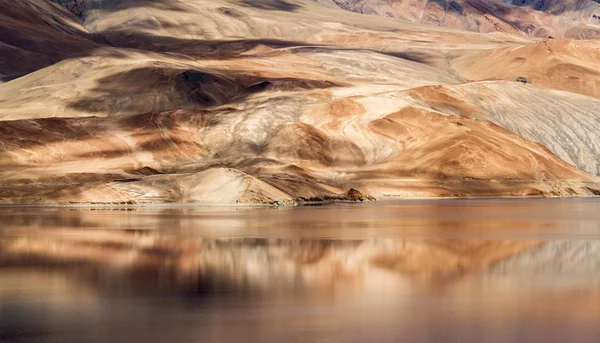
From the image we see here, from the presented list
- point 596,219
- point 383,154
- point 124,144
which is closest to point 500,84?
point 383,154

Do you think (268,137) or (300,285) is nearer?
(300,285)

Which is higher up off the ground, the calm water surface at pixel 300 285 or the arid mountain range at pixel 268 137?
the arid mountain range at pixel 268 137

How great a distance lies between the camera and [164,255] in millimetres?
36844

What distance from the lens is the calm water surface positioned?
21.3 metres

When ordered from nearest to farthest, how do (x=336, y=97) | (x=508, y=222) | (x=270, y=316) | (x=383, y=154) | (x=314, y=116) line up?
(x=270, y=316) < (x=508, y=222) < (x=383, y=154) < (x=314, y=116) < (x=336, y=97)

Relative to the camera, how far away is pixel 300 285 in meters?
28.4

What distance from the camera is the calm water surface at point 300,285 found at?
70.0 ft

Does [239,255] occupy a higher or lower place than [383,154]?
lower

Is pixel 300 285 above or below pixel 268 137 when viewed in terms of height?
below

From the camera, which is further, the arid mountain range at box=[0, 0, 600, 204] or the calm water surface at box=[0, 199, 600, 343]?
the arid mountain range at box=[0, 0, 600, 204]

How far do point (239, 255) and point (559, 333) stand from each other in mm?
17978

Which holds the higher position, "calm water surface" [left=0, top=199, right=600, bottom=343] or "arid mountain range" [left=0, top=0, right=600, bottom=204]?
"arid mountain range" [left=0, top=0, right=600, bottom=204]

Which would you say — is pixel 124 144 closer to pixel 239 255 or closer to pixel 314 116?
pixel 314 116

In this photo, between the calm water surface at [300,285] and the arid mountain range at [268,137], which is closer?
the calm water surface at [300,285]
